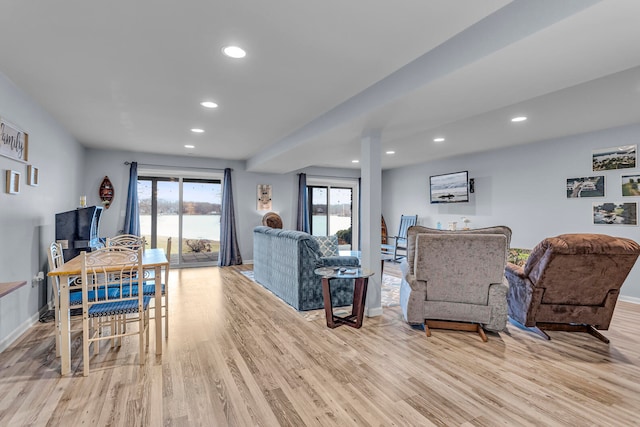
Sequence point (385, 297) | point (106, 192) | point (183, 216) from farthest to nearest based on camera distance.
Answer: point (183, 216) → point (106, 192) → point (385, 297)

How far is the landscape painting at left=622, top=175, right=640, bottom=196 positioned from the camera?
4422mm

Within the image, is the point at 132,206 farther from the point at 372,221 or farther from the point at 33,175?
the point at 372,221

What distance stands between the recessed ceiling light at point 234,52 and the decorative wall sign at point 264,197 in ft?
17.1

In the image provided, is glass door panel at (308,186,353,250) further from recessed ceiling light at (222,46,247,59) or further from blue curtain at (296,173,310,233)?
recessed ceiling light at (222,46,247,59)

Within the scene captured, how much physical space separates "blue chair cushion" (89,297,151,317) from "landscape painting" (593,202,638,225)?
19.4 feet

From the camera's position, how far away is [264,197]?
770 centimetres

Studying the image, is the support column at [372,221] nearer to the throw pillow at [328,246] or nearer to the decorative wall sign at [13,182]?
the throw pillow at [328,246]

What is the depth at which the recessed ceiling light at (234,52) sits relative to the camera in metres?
2.40

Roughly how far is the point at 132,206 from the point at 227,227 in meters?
1.86

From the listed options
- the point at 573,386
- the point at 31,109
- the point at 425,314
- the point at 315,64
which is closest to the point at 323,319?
the point at 425,314

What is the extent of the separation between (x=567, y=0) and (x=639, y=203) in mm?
4178

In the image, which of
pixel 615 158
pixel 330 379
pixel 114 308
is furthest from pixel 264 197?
pixel 615 158

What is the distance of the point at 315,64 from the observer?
8.70 ft

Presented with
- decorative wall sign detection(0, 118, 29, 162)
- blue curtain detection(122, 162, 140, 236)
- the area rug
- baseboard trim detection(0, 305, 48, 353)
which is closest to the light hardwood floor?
baseboard trim detection(0, 305, 48, 353)
